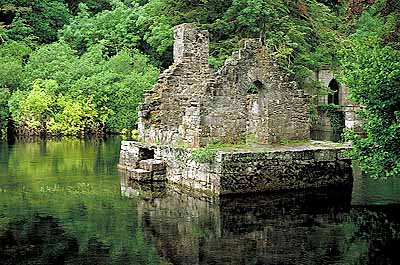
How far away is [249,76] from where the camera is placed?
17.1m

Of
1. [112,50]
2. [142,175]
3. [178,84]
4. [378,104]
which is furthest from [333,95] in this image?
[378,104]

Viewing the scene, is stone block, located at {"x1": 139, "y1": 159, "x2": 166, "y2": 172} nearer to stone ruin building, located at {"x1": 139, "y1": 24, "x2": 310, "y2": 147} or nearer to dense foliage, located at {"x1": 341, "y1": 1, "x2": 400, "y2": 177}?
stone ruin building, located at {"x1": 139, "y1": 24, "x2": 310, "y2": 147}

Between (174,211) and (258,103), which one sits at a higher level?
(258,103)

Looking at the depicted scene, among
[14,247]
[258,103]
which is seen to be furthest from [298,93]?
[14,247]

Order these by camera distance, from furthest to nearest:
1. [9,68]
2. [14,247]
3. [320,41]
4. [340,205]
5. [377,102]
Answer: [9,68]
[320,41]
[340,205]
[377,102]
[14,247]

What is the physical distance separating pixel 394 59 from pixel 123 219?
591cm

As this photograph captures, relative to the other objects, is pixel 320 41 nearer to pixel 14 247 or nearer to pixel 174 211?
pixel 174 211

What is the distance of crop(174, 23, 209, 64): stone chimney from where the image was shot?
19688 millimetres

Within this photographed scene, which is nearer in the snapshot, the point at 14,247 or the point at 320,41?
the point at 14,247

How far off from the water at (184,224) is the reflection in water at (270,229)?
0.02 m

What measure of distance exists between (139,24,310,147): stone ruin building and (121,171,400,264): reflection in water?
2.33m

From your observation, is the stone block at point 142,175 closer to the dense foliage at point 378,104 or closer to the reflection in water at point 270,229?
the reflection in water at point 270,229

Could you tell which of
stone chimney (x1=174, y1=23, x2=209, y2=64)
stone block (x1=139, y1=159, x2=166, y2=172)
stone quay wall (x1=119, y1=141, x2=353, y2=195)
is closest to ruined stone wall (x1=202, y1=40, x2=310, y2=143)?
stone quay wall (x1=119, y1=141, x2=353, y2=195)

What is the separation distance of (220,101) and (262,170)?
2.32 metres
